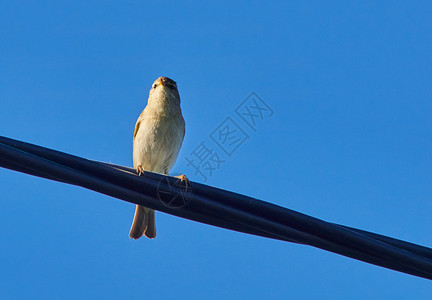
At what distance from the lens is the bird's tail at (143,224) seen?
7.03m

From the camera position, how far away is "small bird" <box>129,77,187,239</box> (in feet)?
22.4

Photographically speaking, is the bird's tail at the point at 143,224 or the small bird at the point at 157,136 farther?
the bird's tail at the point at 143,224

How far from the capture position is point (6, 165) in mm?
2947

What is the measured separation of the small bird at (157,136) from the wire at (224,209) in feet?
11.8

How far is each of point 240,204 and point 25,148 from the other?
120 centimetres

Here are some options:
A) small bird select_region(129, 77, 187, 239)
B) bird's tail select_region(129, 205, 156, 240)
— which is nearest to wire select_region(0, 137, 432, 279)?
small bird select_region(129, 77, 187, 239)

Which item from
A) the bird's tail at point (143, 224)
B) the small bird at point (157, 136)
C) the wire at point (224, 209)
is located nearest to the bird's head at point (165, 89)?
the small bird at point (157, 136)

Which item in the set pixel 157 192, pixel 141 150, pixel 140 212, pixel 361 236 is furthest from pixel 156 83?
pixel 361 236

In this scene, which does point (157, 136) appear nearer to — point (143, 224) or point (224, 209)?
point (143, 224)

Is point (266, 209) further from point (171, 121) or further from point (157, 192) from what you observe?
point (171, 121)

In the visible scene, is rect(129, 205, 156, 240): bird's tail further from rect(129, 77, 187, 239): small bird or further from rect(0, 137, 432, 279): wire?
rect(0, 137, 432, 279): wire

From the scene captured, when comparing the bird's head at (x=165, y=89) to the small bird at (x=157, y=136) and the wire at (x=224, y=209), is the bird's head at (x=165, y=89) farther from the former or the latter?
the wire at (x=224, y=209)

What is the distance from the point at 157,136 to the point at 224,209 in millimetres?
3793

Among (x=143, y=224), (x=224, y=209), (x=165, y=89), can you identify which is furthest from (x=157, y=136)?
(x=224, y=209)
